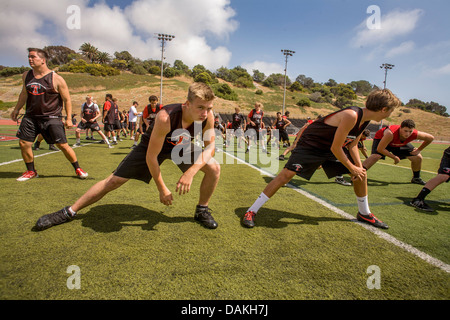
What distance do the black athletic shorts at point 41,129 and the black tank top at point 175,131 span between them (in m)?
2.75

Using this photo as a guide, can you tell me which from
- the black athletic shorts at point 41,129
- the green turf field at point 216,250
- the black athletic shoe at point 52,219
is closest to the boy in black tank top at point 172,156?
the black athletic shoe at point 52,219

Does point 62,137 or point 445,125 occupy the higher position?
point 445,125

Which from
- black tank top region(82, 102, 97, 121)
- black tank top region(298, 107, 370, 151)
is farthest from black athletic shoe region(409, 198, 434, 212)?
black tank top region(82, 102, 97, 121)

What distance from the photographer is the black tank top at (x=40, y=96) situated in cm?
417

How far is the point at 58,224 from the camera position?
8.77ft

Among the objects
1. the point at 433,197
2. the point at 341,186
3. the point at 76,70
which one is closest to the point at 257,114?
the point at 341,186

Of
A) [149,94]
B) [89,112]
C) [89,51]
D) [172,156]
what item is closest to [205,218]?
[172,156]

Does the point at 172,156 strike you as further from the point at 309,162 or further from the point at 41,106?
the point at 41,106

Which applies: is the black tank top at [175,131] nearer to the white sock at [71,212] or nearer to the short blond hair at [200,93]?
the short blond hair at [200,93]

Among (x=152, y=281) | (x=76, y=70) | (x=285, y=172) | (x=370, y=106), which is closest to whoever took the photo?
(x=152, y=281)

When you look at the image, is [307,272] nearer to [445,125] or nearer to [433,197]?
[433,197]

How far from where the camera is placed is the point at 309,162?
3.12m

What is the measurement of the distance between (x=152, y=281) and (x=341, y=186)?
4685mm

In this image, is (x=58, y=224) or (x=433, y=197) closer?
(x=58, y=224)
